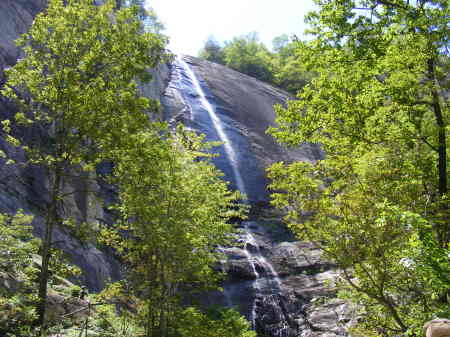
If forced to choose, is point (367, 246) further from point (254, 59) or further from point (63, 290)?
point (254, 59)

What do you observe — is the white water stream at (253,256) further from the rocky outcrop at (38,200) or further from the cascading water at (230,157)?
the rocky outcrop at (38,200)

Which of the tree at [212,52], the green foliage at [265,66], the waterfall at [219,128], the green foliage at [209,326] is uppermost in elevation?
the tree at [212,52]

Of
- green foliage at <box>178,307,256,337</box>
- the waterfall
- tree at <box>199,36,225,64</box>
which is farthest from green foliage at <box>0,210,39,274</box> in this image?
tree at <box>199,36,225,64</box>

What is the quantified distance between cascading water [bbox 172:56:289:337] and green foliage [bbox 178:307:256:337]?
492cm

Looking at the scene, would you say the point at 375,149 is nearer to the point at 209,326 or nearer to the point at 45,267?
the point at 209,326

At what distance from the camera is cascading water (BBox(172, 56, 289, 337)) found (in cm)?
1992

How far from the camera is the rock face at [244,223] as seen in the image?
1565 cm

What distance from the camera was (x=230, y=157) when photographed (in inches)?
1137

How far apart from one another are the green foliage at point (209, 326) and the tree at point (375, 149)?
3716 mm

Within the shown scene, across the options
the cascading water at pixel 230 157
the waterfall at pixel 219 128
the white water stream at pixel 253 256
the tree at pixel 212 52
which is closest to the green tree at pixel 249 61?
the tree at pixel 212 52

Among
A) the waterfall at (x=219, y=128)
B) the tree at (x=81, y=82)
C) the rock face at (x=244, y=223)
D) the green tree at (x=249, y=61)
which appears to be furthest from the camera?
the green tree at (x=249, y=61)

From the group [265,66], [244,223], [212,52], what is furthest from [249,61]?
[244,223]

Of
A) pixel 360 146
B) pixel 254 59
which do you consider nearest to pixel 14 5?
pixel 360 146

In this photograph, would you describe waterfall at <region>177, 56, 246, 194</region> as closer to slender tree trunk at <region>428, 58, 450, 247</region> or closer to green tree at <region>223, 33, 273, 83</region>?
slender tree trunk at <region>428, 58, 450, 247</region>
